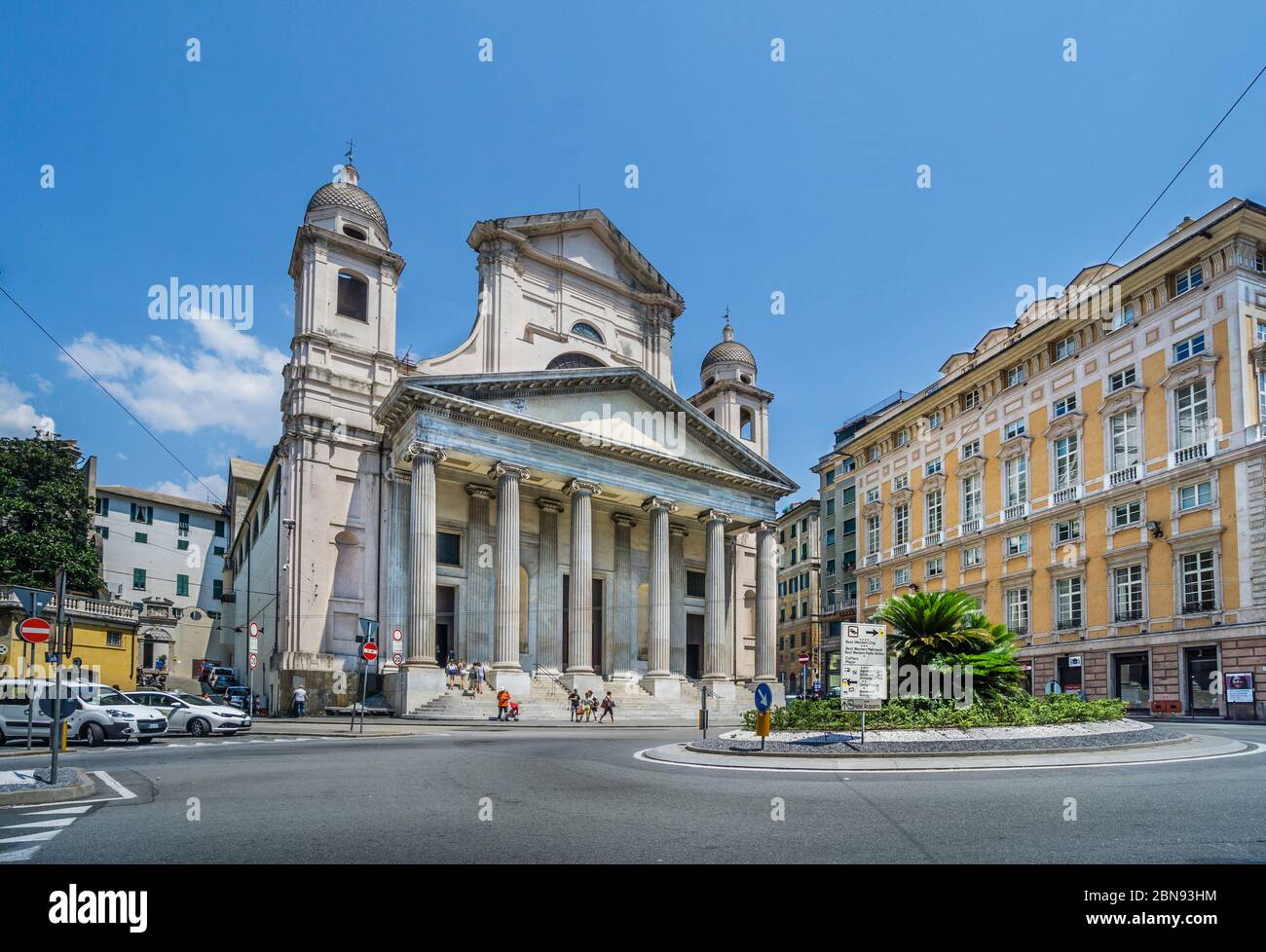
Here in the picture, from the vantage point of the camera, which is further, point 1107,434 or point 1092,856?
point 1107,434

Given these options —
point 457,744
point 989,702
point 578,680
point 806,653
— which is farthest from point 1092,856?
point 806,653

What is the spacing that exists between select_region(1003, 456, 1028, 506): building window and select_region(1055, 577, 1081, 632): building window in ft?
16.7

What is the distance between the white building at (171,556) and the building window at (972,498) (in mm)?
55252

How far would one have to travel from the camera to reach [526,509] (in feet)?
155

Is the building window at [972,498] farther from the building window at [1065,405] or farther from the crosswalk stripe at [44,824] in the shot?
the crosswalk stripe at [44,824]

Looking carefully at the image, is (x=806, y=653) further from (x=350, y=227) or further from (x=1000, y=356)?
(x=350, y=227)

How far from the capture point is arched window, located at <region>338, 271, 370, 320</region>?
44.7 metres

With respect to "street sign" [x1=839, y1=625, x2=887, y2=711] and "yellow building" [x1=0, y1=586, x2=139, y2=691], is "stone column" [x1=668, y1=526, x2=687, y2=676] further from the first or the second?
"street sign" [x1=839, y1=625, x2=887, y2=711]

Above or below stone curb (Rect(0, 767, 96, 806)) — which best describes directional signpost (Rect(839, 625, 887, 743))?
above

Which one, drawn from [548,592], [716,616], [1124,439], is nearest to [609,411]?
[548,592]

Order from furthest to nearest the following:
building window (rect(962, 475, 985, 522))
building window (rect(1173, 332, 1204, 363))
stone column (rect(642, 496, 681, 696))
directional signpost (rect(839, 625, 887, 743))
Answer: building window (rect(962, 475, 985, 522)) < stone column (rect(642, 496, 681, 696)) < building window (rect(1173, 332, 1204, 363)) < directional signpost (rect(839, 625, 887, 743))

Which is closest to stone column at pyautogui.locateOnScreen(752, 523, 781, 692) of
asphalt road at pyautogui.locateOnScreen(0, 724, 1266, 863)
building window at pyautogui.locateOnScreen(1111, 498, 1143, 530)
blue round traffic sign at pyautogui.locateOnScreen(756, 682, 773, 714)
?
Answer: building window at pyautogui.locateOnScreen(1111, 498, 1143, 530)

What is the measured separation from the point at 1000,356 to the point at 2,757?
46328 millimetres

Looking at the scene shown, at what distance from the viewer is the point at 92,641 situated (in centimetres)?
4281
